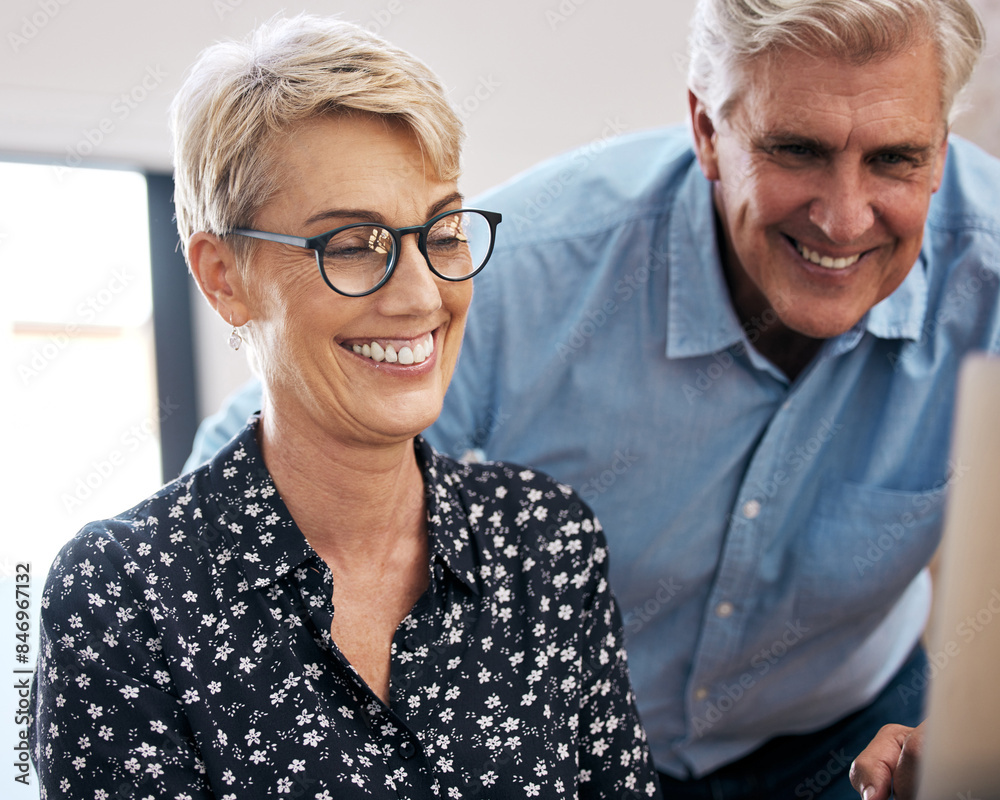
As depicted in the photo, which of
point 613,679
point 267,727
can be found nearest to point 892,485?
point 613,679

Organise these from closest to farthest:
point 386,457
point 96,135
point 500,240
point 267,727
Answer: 1. point 267,727
2. point 386,457
3. point 500,240
4. point 96,135

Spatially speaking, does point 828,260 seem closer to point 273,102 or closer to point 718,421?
point 718,421

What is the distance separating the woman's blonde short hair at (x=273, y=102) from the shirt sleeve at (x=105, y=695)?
15.4 inches

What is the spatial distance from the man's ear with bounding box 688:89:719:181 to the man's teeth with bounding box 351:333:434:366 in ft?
1.89

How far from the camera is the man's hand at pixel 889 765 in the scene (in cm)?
76

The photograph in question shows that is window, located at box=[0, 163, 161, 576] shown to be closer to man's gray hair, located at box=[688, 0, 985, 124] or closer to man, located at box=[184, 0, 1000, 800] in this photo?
man, located at box=[184, 0, 1000, 800]

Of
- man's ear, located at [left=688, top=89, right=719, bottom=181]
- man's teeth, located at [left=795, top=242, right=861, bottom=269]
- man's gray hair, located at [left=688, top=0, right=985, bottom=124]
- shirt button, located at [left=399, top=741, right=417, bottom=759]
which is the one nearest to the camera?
shirt button, located at [left=399, top=741, right=417, bottom=759]

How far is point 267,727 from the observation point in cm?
100

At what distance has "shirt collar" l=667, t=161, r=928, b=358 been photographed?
1446 millimetres

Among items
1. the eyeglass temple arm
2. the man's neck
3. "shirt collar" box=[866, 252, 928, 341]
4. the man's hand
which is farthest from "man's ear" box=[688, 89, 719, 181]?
the man's hand

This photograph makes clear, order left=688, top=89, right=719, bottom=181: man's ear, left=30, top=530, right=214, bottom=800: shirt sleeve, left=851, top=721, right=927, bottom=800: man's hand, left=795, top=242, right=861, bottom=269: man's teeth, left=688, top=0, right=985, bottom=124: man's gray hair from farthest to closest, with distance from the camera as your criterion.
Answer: left=688, top=89, right=719, bottom=181: man's ear
left=795, top=242, right=861, bottom=269: man's teeth
left=688, top=0, right=985, bottom=124: man's gray hair
left=30, top=530, right=214, bottom=800: shirt sleeve
left=851, top=721, right=927, bottom=800: man's hand

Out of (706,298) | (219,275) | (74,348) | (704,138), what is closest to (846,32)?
(704,138)

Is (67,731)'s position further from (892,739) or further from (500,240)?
(500,240)

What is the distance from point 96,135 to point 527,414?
51.0 inches
